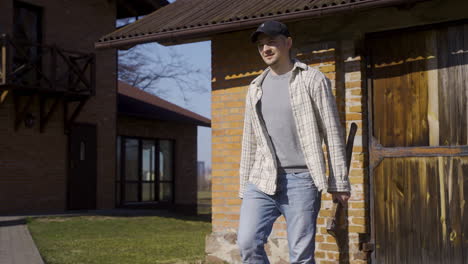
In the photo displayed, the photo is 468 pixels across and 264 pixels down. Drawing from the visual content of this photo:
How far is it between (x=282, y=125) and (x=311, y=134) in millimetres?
190

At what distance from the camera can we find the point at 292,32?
698cm

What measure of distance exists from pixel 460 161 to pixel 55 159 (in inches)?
508

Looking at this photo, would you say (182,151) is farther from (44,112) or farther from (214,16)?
(214,16)

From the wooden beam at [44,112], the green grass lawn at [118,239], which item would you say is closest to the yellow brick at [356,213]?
the green grass lawn at [118,239]

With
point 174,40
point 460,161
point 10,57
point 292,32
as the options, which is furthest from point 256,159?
point 10,57

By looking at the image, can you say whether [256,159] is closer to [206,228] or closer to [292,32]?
[292,32]

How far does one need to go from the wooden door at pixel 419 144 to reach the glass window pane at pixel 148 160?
15.5 meters

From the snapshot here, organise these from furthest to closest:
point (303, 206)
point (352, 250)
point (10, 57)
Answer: point (10, 57), point (352, 250), point (303, 206)

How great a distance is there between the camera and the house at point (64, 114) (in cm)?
1580

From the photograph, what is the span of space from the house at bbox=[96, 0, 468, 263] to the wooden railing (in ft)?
29.4

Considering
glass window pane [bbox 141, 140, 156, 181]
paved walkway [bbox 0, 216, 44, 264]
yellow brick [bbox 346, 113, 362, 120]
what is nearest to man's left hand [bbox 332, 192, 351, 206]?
yellow brick [bbox 346, 113, 362, 120]

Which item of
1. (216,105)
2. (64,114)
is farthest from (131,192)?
(216,105)

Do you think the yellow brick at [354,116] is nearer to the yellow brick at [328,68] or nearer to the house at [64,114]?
the yellow brick at [328,68]

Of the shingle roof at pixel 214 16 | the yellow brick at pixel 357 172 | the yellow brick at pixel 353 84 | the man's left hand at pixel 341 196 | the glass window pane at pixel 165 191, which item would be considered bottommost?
the glass window pane at pixel 165 191
